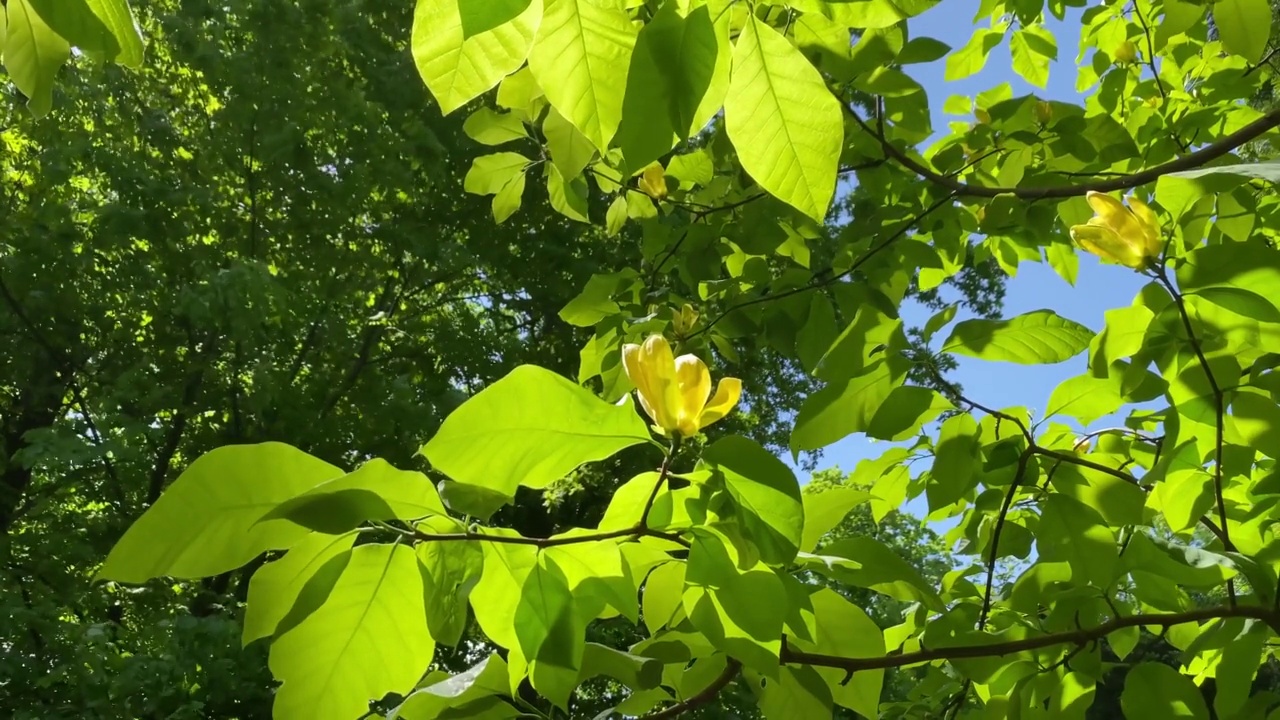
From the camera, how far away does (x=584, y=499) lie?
5.43 meters

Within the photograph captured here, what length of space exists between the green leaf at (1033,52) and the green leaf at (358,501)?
5.06ft

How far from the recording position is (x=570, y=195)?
1244 millimetres

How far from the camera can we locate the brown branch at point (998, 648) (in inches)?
22.9

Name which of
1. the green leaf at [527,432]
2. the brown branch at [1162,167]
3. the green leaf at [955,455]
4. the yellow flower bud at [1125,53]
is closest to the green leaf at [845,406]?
the green leaf at [955,455]

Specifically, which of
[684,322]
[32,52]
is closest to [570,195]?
[684,322]

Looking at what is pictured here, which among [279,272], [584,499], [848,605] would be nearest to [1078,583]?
[848,605]

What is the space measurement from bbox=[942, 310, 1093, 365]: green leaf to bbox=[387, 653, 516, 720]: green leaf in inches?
19.7

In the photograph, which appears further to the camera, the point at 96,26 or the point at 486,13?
the point at 96,26

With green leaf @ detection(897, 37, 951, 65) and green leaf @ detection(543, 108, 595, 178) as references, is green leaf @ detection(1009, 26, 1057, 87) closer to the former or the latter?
green leaf @ detection(897, 37, 951, 65)

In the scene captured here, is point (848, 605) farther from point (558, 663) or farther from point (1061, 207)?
point (1061, 207)

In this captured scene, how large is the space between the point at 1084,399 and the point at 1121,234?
216mm

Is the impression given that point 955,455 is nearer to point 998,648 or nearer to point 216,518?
point 998,648

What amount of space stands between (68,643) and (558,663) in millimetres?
3951

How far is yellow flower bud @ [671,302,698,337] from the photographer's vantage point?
129 centimetres
